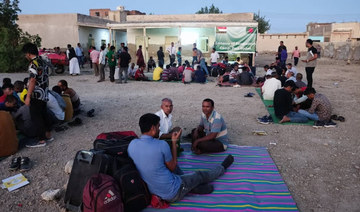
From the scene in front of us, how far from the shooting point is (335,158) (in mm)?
4469

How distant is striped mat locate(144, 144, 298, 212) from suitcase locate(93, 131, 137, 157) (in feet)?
2.59

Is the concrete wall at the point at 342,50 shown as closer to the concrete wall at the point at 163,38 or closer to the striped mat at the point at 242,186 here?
the concrete wall at the point at 163,38

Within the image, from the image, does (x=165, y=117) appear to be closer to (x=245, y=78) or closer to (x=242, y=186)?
(x=242, y=186)

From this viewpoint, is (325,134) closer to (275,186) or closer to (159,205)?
(275,186)

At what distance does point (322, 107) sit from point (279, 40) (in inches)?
1291

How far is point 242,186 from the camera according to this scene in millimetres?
3535

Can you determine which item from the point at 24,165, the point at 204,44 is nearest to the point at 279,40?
the point at 204,44

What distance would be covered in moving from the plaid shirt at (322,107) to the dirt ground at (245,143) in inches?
13.6

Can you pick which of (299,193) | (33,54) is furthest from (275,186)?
(33,54)

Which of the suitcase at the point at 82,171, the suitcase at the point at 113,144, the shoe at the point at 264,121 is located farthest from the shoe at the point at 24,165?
the shoe at the point at 264,121

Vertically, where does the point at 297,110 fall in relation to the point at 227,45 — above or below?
below

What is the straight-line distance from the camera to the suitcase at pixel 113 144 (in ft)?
10.9

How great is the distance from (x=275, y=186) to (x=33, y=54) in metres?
4.17

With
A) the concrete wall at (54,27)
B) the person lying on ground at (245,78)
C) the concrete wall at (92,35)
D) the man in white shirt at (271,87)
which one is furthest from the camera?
the concrete wall at (92,35)
